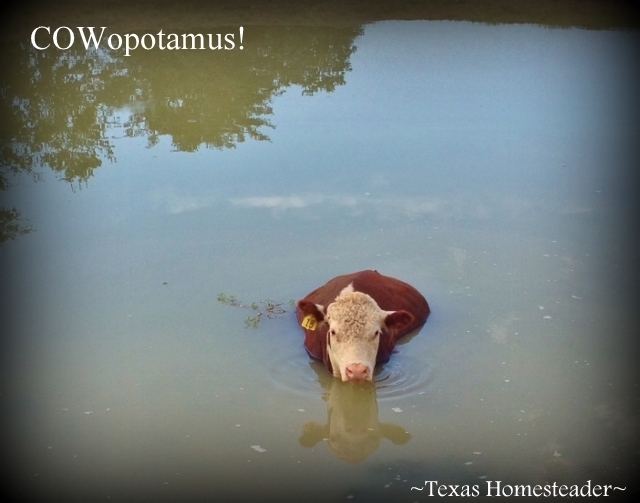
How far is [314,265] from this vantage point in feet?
31.1

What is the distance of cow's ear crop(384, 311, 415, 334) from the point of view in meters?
7.55

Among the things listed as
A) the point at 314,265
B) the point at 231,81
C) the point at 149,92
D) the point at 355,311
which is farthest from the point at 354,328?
the point at 231,81

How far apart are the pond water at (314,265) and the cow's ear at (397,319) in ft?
1.09

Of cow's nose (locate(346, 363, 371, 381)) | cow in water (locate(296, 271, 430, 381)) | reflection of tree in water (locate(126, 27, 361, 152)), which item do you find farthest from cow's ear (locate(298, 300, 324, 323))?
reflection of tree in water (locate(126, 27, 361, 152))

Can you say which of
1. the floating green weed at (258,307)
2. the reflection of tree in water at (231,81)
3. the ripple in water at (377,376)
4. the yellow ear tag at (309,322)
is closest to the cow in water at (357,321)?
the yellow ear tag at (309,322)

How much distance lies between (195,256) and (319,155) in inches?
140

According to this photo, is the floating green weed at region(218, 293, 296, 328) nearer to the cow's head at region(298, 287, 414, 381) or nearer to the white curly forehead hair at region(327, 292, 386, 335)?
the cow's head at region(298, 287, 414, 381)

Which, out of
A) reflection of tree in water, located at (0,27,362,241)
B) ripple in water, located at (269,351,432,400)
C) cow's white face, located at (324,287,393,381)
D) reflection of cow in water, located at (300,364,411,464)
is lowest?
reflection of cow in water, located at (300,364,411,464)

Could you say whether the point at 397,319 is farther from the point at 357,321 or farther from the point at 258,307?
the point at 258,307

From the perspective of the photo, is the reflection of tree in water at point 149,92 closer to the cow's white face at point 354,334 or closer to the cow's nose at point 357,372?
the cow's white face at point 354,334

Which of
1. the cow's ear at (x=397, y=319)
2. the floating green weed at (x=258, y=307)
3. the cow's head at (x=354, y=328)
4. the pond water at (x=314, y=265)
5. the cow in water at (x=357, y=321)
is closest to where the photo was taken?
the pond water at (x=314, y=265)

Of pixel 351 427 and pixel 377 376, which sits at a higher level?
pixel 377 376

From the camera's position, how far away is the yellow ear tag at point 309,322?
759 centimetres

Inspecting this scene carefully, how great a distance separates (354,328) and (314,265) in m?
2.21
